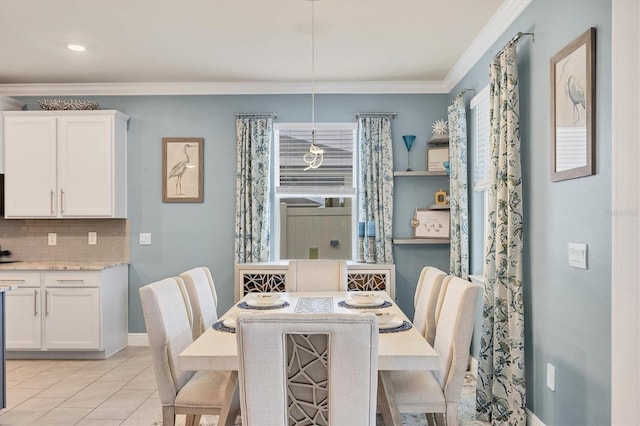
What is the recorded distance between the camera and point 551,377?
2.73 m

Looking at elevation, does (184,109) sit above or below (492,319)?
above

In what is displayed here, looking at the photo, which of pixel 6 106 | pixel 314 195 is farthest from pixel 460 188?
pixel 6 106

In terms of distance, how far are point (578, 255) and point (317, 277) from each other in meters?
1.92

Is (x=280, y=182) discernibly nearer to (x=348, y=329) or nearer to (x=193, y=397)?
(x=193, y=397)

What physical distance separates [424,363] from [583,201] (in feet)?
3.59

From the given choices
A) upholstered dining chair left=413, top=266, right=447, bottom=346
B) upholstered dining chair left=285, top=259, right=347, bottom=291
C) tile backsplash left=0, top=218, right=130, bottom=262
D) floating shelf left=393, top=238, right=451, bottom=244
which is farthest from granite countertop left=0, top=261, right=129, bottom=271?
upholstered dining chair left=413, top=266, right=447, bottom=346

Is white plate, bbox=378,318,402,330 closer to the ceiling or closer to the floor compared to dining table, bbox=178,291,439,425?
closer to the ceiling

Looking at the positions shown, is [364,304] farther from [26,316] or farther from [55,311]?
[26,316]

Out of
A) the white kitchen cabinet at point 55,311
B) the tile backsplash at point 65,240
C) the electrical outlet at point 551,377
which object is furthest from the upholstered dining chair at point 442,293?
the tile backsplash at point 65,240

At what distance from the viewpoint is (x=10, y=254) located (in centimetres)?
517

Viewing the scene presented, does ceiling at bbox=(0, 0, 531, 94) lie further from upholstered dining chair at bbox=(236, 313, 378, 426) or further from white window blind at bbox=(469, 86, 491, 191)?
upholstered dining chair at bbox=(236, 313, 378, 426)

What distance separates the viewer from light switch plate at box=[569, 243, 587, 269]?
236 centimetres

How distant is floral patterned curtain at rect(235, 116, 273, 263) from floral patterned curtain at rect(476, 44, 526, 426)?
241cm

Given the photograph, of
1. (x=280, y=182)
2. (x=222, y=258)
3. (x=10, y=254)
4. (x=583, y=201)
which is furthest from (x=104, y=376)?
(x=583, y=201)
